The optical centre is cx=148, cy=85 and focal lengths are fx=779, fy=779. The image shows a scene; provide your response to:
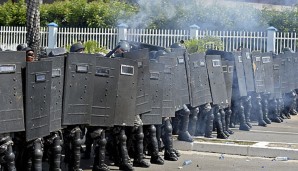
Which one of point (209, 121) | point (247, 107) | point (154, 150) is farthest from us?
point (247, 107)

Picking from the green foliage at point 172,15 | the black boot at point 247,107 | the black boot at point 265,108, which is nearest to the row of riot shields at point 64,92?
the black boot at point 247,107

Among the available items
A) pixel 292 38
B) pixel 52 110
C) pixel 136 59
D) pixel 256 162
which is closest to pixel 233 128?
pixel 256 162

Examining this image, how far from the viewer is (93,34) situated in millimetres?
27469

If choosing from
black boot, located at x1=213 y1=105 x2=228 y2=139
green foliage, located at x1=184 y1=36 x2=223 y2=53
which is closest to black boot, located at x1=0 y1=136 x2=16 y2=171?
black boot, located at x1=213 y1=105 x2=228 y2=139

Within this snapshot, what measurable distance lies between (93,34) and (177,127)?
1437 cm

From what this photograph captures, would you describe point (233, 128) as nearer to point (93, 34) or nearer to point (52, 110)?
point (52, 110)

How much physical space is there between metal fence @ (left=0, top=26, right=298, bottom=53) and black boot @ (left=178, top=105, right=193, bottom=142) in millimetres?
13196

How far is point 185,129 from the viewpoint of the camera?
12969 mm

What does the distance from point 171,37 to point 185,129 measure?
1389 centimetres

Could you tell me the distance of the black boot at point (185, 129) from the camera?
12883mm

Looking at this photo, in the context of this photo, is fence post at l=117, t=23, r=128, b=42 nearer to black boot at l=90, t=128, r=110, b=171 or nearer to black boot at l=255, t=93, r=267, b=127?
black boot at l=255, t=93, r=267, b=127

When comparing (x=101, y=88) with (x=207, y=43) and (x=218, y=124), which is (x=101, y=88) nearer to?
(x=218, y=124)

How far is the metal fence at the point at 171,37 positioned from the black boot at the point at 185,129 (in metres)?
13.2

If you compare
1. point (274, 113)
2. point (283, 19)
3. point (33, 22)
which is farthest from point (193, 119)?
point (283, 19)
